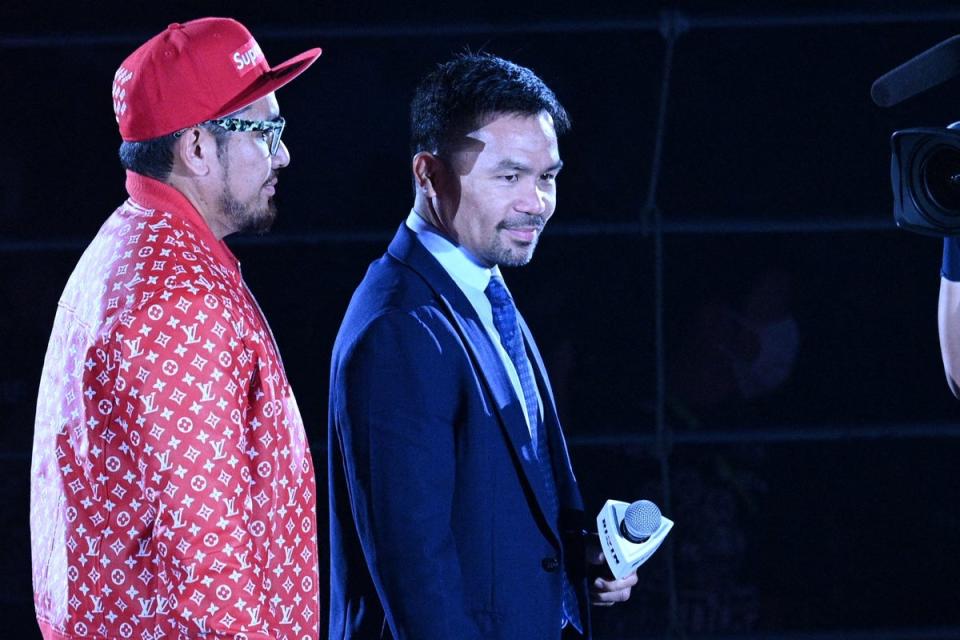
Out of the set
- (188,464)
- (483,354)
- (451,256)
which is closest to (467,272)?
(451,256)

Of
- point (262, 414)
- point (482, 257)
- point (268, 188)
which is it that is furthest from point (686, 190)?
point (262, 414)

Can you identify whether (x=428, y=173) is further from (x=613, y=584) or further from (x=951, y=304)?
(x=951, y=304)

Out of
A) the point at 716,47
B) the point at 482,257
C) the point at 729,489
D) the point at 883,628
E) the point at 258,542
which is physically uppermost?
the point at 716,47

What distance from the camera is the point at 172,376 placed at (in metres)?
1.26

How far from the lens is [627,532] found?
1652 mm

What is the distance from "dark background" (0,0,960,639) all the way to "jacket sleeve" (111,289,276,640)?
125 cm

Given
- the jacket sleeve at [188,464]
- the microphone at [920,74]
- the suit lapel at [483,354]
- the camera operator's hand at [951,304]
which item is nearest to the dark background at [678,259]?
the camera operator's hand at [951,304]

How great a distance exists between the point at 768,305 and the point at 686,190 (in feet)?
0.98

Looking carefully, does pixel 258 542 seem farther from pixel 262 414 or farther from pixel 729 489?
pixel 729 489

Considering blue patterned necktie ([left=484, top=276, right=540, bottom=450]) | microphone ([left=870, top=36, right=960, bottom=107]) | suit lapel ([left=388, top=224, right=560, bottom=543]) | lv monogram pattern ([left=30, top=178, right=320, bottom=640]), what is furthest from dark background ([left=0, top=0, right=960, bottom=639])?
lv monogram pattern ([left=30, top=178, right=320, bottom=640])

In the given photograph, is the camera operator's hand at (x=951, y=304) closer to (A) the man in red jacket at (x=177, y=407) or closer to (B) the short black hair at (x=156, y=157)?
(A) the man in red jacket at (x=177, y=407)

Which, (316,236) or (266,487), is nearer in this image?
(266,487)

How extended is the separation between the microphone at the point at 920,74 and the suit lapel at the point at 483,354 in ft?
1.91

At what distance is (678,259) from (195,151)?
1339 millimetres
